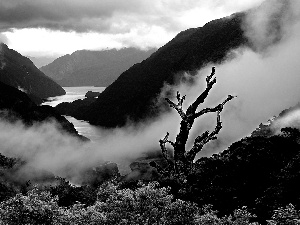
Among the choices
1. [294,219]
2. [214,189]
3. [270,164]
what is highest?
[270,164]

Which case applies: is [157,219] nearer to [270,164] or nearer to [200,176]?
[200,176]

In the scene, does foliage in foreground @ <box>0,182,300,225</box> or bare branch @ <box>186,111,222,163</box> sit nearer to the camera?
foliage in foreground @ <box>0,182,300,225</box>

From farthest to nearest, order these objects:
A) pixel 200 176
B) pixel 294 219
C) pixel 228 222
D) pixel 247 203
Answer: pixel 200 176
pixel 247 203
pixel 228 222
pixel 294 219

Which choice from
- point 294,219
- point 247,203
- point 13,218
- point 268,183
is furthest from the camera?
point 268,183

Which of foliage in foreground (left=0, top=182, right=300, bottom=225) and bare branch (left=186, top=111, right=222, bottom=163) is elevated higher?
bare branch (left=186, top=111, right=222, bottom=163)

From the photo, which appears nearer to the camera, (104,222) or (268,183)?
(104,222)

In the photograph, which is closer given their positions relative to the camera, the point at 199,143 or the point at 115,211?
the point at 115,211

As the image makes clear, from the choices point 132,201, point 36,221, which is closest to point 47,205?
point 36,221

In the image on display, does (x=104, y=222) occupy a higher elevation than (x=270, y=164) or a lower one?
lower

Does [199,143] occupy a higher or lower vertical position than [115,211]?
higher

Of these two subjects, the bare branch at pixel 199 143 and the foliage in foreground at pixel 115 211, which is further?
the bare branch at pixel 199 143

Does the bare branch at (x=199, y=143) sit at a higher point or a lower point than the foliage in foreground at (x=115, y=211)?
higher

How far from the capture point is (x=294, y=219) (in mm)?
14422

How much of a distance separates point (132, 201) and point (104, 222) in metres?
1.68
